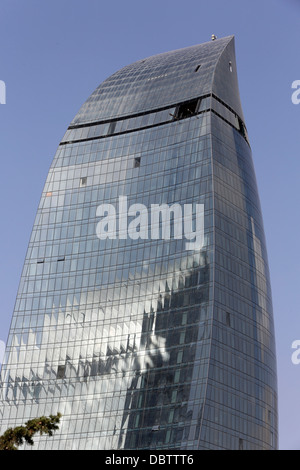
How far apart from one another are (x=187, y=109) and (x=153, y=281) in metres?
31.6

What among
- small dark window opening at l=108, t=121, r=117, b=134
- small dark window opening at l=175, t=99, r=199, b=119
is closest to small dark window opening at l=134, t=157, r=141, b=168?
small dark window opening at l=108, t=121, r=117, b=134

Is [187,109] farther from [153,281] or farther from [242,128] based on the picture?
[153,281]

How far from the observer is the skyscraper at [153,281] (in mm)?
125375

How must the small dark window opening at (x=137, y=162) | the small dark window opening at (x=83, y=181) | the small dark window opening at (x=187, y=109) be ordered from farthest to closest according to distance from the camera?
1. the small dark window opening at (x=83, y=181)
2. the small dark window opening at (x=137, y=162)
3. the small dark window opening at (x=187, y=109)

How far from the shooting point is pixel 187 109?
14638 cm

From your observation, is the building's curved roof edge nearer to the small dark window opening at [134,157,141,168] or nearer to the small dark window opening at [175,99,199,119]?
the small dark window opening at [175,99,199,119]

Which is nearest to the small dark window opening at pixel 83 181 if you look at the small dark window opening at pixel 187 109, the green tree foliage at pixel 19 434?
the small dark window opening at pixel 187 109

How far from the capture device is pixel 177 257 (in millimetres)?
133250

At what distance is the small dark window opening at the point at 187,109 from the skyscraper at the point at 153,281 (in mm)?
226

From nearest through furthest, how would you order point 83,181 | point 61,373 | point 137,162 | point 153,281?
point 153,281 < point 61,373 < point 137,162 < point 83,181

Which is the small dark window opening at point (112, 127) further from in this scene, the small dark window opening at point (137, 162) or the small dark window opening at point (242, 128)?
the small dark window opening at point (242, 128)

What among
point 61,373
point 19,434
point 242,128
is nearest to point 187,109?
point 242,128

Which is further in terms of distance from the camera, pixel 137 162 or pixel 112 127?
pixel 112 127
